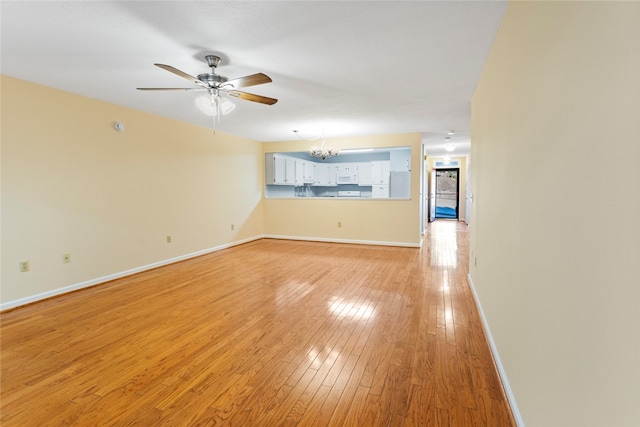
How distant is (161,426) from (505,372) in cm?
190

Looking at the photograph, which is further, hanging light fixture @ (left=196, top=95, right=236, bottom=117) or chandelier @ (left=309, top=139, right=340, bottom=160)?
chandelier @ (left=309, top=139, right=340, bottom=160)

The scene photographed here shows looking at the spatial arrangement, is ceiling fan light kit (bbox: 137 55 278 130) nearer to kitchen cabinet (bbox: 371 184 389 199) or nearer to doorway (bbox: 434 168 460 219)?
kitchen cabinet (bbox: 371 184 389 199)

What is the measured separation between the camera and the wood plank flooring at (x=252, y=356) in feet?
5.26

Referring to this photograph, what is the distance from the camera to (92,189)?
376 centimetres

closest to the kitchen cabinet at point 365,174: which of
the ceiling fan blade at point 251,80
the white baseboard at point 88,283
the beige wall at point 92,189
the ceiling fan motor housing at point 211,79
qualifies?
the beige wall at point 92,189

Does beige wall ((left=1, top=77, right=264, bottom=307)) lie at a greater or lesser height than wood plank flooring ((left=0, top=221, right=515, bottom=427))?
greater

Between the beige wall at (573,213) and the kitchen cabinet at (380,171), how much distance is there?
21.2 feet

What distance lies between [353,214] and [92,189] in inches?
181

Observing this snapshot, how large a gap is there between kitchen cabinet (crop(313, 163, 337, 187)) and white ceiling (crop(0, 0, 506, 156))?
18.0 ft

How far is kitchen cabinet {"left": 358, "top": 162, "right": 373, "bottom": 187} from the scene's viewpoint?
29.1 ft

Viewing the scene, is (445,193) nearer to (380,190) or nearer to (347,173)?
(347,173)

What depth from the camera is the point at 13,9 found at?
6.31 feet

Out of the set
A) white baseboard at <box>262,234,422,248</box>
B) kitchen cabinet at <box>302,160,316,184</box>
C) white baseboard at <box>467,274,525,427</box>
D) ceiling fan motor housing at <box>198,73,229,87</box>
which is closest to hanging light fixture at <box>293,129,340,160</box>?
white baseboard at <box>262,234,422,248</box>

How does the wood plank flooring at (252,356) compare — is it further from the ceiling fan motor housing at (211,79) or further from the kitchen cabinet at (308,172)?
the kitchen cabinet at (308,172)
